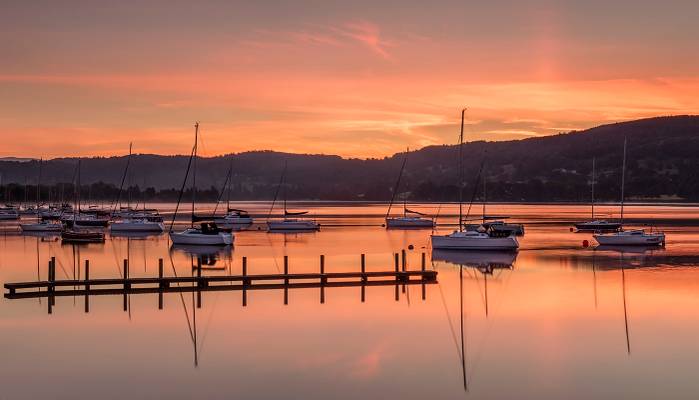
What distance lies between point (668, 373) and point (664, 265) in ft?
116

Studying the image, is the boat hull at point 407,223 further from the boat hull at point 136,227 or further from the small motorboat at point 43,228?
the small motorboat at point 43,228

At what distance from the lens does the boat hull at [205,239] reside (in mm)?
76188

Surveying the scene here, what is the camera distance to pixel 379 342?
30.5 m

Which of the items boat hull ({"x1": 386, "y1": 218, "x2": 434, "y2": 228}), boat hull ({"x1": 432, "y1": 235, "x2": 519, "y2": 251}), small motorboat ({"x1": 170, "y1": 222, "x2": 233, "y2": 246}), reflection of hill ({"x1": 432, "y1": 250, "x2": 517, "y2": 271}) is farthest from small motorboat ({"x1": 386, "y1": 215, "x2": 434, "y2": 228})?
boat hull ({"x1": 432, "y1": 235, "x2": 519, "y2": 251})

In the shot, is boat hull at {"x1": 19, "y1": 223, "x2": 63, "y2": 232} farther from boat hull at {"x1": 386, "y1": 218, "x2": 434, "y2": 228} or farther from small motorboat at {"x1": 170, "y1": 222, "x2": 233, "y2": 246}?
boat hull at {"x1": 386, "y1": 218, "x2": 434, "y2": 228}

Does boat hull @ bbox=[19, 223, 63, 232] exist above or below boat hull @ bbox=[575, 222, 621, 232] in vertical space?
above

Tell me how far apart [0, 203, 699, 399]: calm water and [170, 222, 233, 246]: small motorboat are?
22.8m

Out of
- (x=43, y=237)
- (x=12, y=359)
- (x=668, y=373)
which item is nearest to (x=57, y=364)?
(x=12, y=359)

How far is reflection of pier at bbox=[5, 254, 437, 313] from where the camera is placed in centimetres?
4009

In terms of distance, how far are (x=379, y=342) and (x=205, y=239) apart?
48.1m

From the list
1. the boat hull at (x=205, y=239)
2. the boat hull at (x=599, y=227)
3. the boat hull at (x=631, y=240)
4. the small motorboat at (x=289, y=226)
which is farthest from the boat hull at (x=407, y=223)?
the boat hull at (x=205, y=239)

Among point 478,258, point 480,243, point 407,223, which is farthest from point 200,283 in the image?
point 407,223

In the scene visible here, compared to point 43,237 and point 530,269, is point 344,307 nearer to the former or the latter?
point 530,269

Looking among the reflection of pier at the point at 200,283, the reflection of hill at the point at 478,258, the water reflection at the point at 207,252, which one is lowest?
the reflection of hill at the point at 478,258
